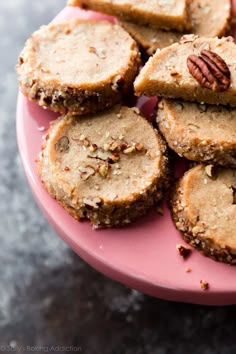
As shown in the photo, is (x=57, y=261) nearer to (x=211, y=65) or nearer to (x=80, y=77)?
(x=80, y=77)

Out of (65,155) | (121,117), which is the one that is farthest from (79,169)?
(121,117)

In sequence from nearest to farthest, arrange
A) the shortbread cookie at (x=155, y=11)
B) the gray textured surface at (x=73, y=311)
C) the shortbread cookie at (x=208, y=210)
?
the shortbread cookie at (x=208, y=210)
the shortbread cookie at (x=155, y=11)
the gray textured surface at (x=73, y=311)

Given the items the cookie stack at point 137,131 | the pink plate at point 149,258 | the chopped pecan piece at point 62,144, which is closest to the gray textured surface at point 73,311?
the pink plate at point 149,258

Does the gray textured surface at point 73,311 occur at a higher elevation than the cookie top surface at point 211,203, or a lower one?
lower

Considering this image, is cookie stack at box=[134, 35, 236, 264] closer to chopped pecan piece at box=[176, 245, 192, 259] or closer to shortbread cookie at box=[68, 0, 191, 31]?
chopped pecan piece at box=[176, 245, 192, 259]

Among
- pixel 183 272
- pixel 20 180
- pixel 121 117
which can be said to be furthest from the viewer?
pixel 20 180

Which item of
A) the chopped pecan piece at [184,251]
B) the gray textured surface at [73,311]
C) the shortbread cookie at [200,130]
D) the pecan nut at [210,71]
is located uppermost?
the pecan nut at [210,71]

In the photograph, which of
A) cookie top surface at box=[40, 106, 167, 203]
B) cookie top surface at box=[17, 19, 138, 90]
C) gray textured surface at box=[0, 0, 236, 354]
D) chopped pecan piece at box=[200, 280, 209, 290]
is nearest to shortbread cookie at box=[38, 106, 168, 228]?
cookie top surface at box=[40, 106, 167, 203]

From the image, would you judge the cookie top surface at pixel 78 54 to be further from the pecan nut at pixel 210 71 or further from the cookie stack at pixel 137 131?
the pecan nut at pixel 210 71
